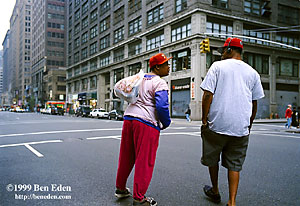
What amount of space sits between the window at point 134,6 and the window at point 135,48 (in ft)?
17.8

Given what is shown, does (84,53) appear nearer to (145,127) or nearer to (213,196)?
(145,127)

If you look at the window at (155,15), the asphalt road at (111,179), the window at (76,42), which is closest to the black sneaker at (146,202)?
the asphalt road at (111,179)

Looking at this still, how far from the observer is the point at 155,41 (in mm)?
37812

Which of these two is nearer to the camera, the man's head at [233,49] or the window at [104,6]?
the man's head at [233,49]

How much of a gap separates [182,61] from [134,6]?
53.2 ft

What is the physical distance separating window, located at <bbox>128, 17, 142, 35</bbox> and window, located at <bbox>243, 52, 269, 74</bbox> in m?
17.1

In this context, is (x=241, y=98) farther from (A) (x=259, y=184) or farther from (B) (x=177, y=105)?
(B) (x=177, y=105)

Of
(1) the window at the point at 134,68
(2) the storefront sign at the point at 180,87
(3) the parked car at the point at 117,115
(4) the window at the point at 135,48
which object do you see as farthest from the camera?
(4) the window at the point at 135,48

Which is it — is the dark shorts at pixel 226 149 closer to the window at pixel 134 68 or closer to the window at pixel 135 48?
the window at pixel 134 68

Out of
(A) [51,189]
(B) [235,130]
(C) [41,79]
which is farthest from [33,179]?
(C) [41,79]

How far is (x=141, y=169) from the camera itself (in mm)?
3225

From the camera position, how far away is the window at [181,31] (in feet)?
105

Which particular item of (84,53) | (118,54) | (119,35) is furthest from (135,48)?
(84,53)

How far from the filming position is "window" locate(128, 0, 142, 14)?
42125mm
